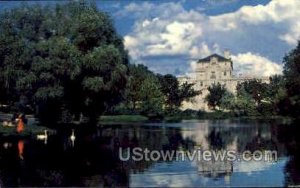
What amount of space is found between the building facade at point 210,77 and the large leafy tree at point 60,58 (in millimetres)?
5254

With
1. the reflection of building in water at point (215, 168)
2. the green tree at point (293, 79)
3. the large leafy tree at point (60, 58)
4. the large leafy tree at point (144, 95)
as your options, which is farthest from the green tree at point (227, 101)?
the reflection of building in water at point (215, 168)

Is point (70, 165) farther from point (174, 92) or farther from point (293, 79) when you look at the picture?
point (293, 79)

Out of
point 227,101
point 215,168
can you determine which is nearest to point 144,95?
point 227,101

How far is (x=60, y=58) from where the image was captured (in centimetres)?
3027

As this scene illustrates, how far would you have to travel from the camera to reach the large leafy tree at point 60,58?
3014 cm

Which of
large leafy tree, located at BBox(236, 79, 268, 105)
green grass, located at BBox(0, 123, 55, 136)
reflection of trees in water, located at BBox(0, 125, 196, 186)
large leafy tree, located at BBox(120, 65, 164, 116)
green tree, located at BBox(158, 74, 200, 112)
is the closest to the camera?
reflection of trees in water, located at BBox(0, 125, 196, 186)

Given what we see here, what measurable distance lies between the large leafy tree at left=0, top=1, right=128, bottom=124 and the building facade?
207 inches

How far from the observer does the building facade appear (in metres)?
32.2

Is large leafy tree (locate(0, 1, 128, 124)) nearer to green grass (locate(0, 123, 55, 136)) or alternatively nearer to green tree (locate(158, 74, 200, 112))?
green grass (locate(0, 123, 55, 136))

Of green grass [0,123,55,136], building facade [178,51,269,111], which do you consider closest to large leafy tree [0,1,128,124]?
green grass [0,123,55,136]

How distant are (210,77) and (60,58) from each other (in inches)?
495

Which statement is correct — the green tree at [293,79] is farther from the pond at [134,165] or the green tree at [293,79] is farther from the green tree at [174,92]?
the pond at [134,165]

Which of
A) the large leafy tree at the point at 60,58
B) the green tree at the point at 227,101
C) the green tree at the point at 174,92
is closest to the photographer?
the large leafy tree at the point at 60,58

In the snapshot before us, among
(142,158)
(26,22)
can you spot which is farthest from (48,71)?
(142,158)
